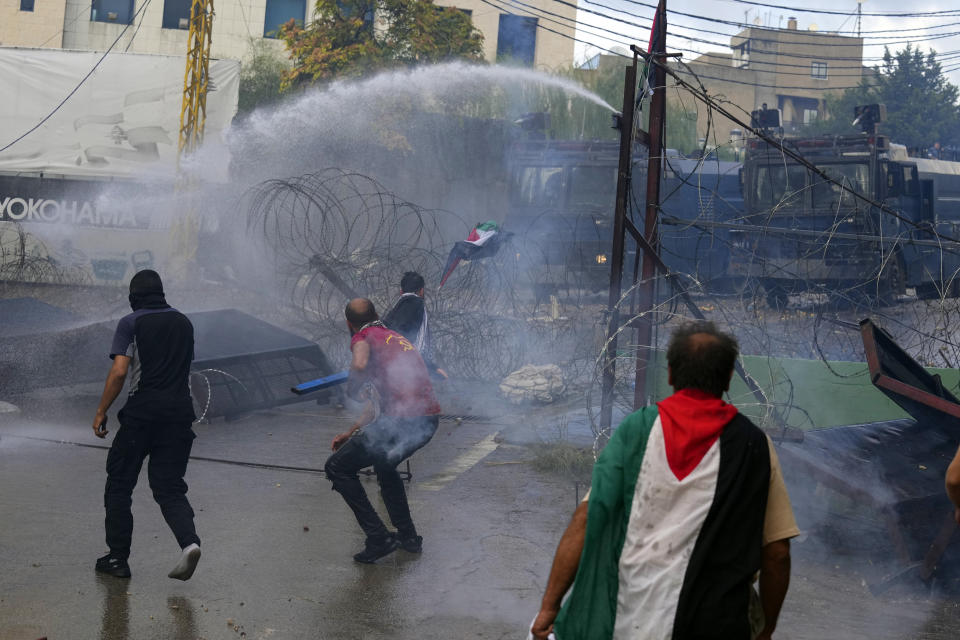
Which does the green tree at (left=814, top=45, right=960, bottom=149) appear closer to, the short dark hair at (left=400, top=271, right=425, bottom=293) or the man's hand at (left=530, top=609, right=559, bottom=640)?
the short dark hair at (left=400, top=271, right=425, bottom=293)

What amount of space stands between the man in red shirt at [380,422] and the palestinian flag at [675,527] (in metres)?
2.85

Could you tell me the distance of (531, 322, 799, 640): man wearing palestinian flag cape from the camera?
2.37 m

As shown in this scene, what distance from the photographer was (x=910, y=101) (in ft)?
148

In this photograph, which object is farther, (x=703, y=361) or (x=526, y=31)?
(x=526, y=31)

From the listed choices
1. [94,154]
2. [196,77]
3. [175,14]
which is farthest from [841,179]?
[175,14]

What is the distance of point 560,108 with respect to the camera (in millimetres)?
30156

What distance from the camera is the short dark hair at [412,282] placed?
7.84 metres

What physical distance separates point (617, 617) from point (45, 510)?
4.64 m

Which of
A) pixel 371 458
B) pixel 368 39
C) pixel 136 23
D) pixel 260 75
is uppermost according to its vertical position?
pixel 136 23

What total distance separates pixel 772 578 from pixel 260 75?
31.6 m

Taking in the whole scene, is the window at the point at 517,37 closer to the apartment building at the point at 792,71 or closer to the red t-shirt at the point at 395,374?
the apartment building at the point at 792,71

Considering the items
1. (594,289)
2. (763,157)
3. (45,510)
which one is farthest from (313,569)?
(763,157)

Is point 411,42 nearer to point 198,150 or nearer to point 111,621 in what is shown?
point 198,150

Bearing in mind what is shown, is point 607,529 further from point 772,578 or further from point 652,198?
point 652,198
